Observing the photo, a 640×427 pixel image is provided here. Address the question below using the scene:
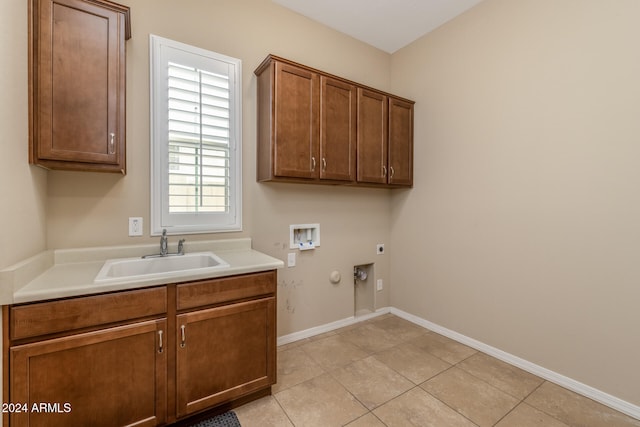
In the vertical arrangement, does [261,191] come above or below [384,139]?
below

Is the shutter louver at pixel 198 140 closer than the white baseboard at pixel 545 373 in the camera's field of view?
No

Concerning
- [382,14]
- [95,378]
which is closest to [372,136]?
[382,14]

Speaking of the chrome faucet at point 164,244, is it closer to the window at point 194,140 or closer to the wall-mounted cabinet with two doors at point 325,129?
the window at point 194,140

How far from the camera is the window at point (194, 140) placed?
6.59 feet

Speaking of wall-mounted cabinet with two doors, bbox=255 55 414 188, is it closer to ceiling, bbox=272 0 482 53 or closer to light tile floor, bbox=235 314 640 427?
ceiling, bbox=272 0 482 53

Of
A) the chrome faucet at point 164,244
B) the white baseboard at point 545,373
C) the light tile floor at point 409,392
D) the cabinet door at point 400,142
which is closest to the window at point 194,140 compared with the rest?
the chrome faucet at point 164,244

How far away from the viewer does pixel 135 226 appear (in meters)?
1.95

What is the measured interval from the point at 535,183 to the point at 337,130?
63.8 inches

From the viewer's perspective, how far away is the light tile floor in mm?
1688

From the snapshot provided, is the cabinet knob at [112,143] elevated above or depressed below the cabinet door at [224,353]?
above

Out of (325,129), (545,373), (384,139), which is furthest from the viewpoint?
(384,139)

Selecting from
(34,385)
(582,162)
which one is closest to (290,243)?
(34,385)

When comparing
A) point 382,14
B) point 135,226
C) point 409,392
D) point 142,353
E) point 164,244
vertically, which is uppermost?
point 382,14

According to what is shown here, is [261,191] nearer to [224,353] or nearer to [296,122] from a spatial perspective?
[296,122]
